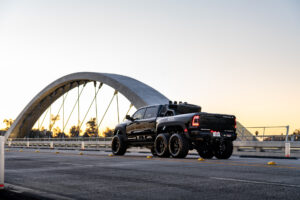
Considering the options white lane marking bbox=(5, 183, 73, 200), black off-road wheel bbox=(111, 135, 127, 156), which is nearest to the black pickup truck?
black off-road wheel bbox=(111, 135, 127, 156)

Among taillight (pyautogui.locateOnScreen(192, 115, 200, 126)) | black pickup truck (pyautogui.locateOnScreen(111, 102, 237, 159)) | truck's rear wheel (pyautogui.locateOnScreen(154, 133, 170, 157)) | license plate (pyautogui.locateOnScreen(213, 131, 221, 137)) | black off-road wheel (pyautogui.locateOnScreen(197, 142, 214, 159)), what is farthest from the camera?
black off-road wheel (pyautogui.locateOnScreen(197, 142, 214, 159))

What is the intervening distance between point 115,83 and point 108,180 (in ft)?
111

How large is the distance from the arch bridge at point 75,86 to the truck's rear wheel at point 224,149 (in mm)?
22522

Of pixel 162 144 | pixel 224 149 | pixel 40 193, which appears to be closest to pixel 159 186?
pixel 40 193

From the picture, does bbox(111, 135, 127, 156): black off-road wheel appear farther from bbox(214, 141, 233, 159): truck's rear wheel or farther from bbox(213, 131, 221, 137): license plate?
bbox(213, 131, 221, 137): license plate

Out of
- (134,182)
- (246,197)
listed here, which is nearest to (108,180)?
(134,182)

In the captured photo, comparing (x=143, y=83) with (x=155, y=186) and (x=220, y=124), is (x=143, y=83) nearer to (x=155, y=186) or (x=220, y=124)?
(x=220, y=124)

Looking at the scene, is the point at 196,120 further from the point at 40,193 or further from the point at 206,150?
the point at 40,193

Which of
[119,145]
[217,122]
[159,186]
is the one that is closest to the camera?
[159,186]

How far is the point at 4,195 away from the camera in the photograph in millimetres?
5504

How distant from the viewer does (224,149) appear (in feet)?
48.5

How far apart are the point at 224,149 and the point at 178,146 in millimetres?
1884

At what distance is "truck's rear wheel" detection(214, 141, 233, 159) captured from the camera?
14.7m

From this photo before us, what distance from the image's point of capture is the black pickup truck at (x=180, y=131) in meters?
13.8
